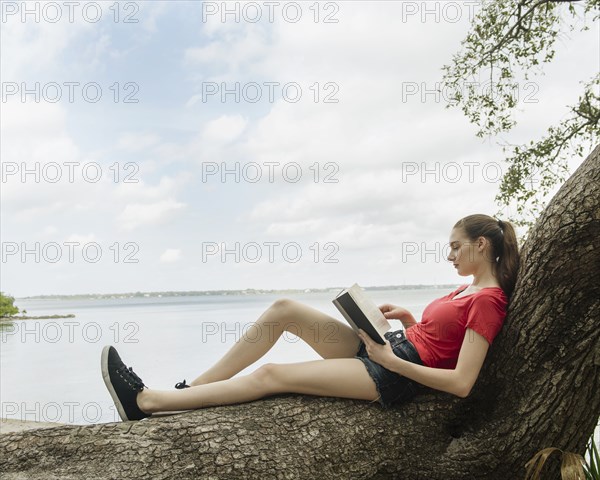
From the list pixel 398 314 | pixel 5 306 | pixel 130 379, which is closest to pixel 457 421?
pixel 398 314

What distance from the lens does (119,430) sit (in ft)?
8.30

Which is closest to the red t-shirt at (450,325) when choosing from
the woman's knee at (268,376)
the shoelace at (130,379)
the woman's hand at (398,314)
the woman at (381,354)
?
the woman at (381,354)

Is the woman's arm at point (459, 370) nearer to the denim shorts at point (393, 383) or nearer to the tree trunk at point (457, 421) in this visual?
the denim shorts at point (393, 383)

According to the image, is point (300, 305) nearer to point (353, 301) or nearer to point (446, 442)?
point (353, 301)

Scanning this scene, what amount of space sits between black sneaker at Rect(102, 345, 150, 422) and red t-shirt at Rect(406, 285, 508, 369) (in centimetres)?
143

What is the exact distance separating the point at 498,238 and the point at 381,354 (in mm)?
949

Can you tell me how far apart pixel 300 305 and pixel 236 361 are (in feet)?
1.50

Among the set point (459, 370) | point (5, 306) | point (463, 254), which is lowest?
→ point (5, 306)

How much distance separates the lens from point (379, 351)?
2805mm

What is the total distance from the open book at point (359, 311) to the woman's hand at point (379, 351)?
21 millimetres

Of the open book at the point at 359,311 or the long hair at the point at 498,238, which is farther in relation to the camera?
the long hair at the point at 498,238

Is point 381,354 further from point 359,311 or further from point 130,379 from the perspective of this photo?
point 130,379

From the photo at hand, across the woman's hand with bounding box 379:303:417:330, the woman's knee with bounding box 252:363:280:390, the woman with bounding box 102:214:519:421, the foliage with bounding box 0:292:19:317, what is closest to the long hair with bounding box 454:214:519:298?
the woman with bounding box 102:214:519:421

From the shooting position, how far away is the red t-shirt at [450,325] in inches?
112
